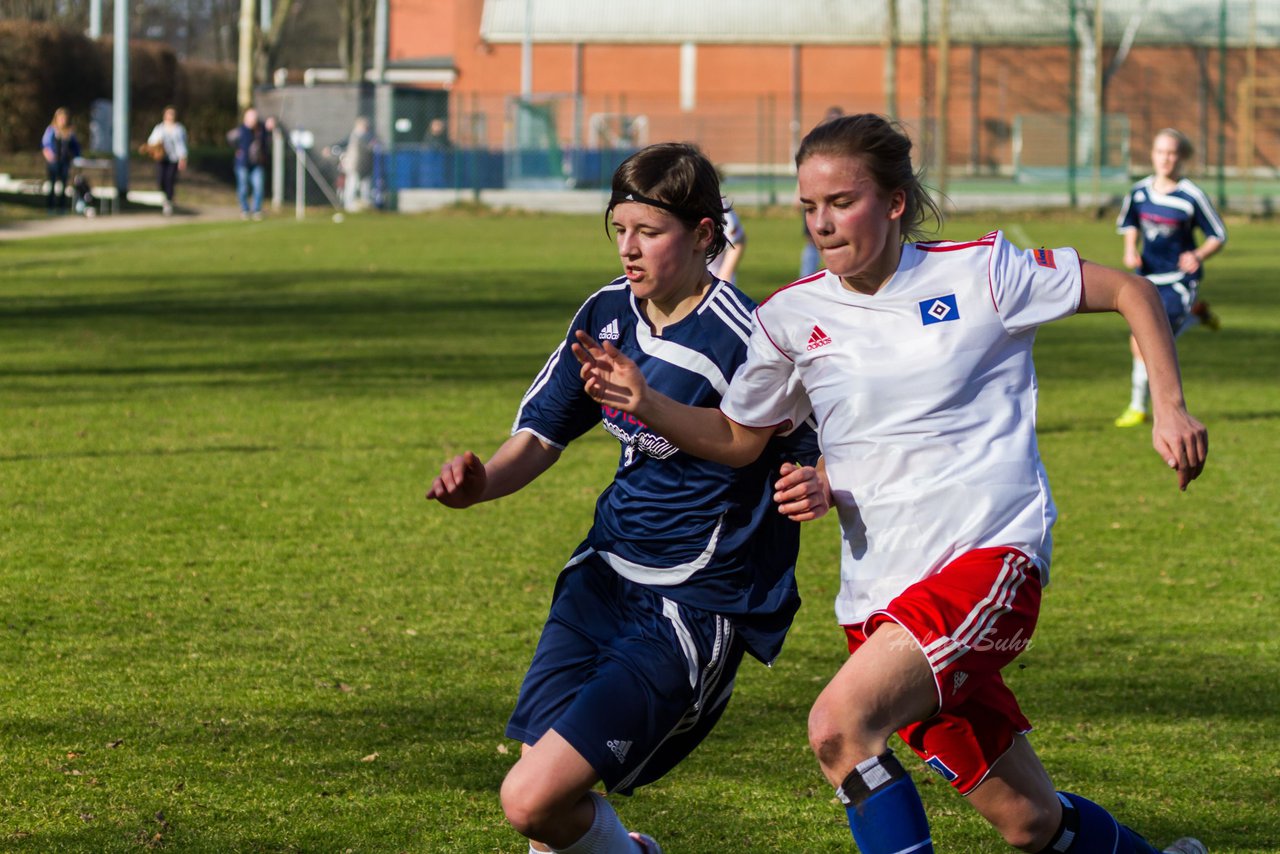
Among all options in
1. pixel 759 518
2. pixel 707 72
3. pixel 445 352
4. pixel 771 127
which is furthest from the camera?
pixel 707 72

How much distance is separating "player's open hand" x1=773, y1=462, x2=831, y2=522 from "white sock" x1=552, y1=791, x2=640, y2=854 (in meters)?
0.73

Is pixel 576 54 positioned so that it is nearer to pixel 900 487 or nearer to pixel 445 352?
pixel 445 352

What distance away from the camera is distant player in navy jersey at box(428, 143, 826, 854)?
139 inches

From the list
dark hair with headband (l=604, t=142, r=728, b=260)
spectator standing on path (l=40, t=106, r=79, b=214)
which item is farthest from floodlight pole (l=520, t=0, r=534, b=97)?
dark hair with headband (l=604, t=142, r=728, b=260)

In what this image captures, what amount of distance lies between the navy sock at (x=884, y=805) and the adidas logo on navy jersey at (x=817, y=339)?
2.78 feet

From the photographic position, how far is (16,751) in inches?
192

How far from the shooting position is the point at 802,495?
3410 mm

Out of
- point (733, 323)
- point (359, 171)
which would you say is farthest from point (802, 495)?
point (359, 171)

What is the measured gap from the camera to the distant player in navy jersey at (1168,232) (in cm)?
1120

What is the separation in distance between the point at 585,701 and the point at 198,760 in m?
1.84

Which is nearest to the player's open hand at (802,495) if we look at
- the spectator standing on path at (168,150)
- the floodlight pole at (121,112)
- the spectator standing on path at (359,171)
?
the spectator standing on path at (168,150)

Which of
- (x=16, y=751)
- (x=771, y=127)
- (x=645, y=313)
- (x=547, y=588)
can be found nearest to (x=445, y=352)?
(x=547, y=588)

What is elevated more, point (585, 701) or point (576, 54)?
point (576, 54)

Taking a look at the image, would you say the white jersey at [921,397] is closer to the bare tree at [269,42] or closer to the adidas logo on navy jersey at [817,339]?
the adidas logo on navy jersey at [817,339]
